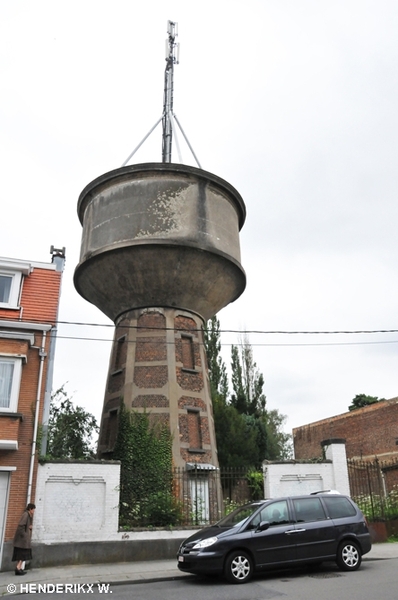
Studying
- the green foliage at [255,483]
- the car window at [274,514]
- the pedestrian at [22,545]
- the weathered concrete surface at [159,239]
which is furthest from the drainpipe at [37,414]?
the green foliage at [255,483]

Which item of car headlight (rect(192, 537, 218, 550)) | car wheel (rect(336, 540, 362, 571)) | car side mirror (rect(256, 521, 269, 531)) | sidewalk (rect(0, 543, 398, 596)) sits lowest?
sidewalk (rect(0, 543, 398, 596))

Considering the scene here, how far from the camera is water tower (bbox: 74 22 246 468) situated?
17156mm

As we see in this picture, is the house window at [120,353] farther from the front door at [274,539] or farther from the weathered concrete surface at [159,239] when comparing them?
the front door at [274,539]

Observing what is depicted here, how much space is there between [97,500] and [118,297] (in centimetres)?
776

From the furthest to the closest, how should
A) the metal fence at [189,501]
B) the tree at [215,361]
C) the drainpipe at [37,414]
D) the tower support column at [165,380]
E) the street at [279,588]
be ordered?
the tree at [215,361] → the tower support column at [165,380] → the metal fence at [189,501] → the drainpipe at [37,414] → the street at [279,588]

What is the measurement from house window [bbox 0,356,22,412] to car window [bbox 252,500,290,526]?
609 centimetres

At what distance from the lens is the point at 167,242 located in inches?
659

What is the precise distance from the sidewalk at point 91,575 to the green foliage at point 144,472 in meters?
1.30

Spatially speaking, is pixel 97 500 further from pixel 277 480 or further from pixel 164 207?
pixel 164 207

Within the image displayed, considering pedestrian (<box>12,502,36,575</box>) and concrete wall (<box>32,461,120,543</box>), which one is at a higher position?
concrete wall (<box>32,461,120,543</box>)

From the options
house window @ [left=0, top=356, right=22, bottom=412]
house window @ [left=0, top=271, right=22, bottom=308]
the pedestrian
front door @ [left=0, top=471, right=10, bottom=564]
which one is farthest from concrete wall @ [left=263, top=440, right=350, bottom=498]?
house window @ [left=0, top=271, right=22, bottom=308]

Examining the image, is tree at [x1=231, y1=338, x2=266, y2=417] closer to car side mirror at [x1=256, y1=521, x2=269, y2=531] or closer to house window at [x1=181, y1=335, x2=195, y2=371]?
house window at [x1=181, y1=335, x2=195, y2=371]

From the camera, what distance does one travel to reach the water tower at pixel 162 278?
17156mm

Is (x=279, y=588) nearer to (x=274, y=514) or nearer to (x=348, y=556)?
(x=274, y=514)
